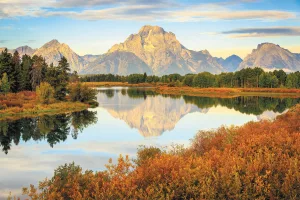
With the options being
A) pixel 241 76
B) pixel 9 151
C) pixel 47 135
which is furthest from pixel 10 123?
pixel 241 76

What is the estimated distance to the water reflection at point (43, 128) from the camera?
130 ft

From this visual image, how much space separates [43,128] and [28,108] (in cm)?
1744

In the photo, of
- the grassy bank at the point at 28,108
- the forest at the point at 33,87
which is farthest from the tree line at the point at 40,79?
the grassy bank at the point at 28,108

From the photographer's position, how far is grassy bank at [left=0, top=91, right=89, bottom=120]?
189ft

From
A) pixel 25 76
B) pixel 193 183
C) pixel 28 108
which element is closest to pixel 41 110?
pixel 28 108

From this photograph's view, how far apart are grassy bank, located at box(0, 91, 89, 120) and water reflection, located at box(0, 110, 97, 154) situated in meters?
4.41

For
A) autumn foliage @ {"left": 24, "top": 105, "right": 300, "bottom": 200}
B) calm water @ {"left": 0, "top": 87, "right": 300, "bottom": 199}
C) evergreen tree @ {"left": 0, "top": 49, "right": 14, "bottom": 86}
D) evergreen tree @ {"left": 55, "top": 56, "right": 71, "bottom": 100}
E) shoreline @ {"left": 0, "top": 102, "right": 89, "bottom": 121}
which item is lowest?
calm water @ {"left": 0, "top": 87, "right": 300, "bottom": 199}

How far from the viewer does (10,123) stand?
162ft

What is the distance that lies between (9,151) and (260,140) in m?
26.5

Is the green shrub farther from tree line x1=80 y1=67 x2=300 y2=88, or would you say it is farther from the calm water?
tree line x1=80 y1=67 x2=300 y2=88

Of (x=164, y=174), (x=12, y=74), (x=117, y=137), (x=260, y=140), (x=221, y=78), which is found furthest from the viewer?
(x=221, y=78)

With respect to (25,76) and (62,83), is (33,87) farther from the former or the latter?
(62,83)

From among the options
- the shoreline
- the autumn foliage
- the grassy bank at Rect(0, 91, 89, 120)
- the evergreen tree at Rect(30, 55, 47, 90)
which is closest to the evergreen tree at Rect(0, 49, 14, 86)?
the evergreen tree at Rect(30, 55, 47, 90)

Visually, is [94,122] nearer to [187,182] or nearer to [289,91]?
[187,182]
